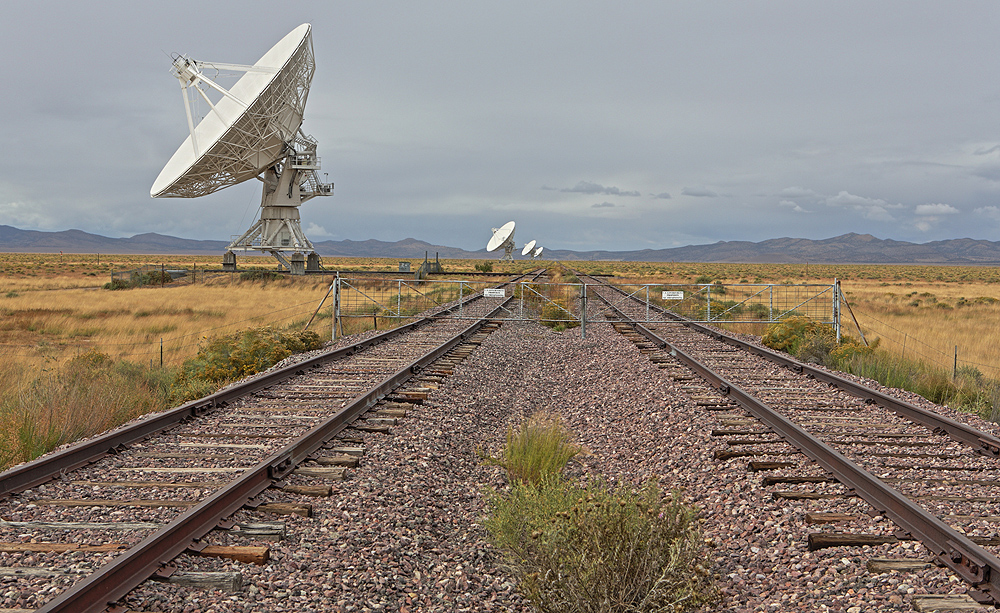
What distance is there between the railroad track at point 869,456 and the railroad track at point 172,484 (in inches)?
146

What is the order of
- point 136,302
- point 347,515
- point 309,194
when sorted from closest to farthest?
1. point 347,515
2. point 136,302
3. point 309,194

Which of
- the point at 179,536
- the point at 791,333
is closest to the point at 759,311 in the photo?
the point at 791,333

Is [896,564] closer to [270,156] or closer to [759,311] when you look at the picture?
[759,311]

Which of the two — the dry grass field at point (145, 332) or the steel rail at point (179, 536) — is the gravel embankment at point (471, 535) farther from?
the dry grass field at point (145, 332)

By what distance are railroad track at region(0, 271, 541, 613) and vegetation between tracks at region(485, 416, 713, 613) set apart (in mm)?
1591

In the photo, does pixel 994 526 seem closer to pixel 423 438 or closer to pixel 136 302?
pixel 423 438

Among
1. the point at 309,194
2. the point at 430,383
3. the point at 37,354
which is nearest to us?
the point at 430,383

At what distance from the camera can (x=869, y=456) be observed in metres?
6.64

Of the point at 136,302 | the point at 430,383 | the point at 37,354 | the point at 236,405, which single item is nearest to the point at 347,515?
the point at 236,405

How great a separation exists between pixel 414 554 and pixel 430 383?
551 centimetres

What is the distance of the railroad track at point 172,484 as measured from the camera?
3.94m

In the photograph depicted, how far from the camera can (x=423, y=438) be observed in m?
7.24

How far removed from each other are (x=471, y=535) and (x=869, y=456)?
3873 millimetres

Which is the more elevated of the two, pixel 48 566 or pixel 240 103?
pixel 240 103
